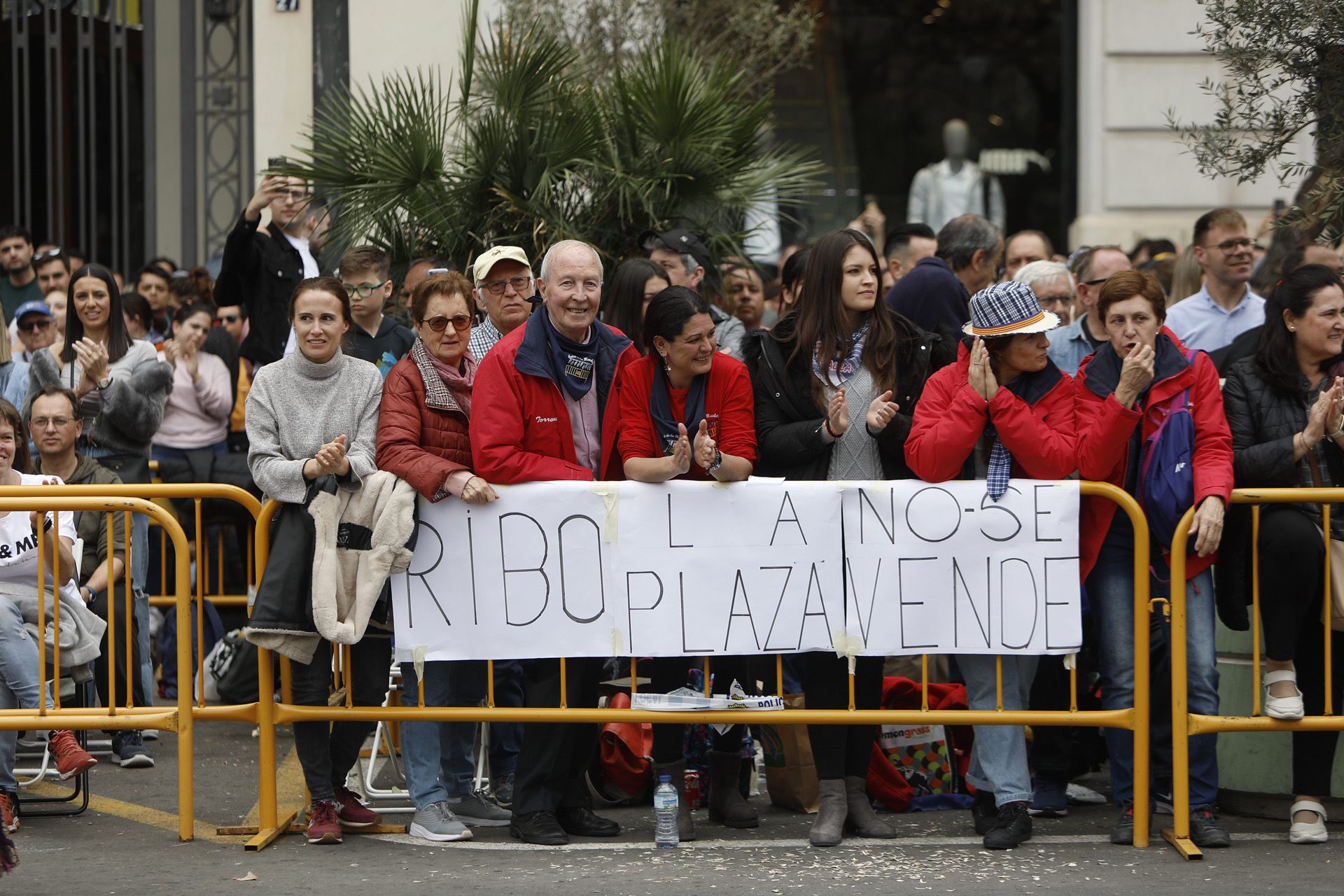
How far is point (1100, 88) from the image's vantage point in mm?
15758

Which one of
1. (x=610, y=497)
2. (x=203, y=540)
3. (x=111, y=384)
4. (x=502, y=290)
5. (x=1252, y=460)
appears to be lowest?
(x=203, y=540)

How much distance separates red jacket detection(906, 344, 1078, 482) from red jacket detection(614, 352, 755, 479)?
62 cm

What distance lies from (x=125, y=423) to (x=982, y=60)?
17028 mm

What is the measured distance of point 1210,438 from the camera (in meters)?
6.71

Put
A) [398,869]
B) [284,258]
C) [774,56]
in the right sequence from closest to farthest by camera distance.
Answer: [398,869], [284,258], [774,56]

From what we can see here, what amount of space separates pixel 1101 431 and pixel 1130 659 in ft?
2.89

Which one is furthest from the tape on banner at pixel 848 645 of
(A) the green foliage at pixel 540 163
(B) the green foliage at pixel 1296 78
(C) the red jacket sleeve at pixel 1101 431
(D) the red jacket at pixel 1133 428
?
(A) the green foliage at pixel 540 163

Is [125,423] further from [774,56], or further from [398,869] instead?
[774,56]

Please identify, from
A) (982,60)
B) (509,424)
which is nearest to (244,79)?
(509,424)

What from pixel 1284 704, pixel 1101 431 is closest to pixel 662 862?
pixel 1101 431

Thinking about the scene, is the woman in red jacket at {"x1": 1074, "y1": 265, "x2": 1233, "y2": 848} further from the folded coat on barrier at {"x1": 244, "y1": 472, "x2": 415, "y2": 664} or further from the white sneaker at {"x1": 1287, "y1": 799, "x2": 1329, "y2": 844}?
the folded coat on barrier at {"x1": 244, "y1": 472, "x2": 415, "y2": 664}

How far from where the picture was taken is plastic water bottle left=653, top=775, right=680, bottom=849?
22.2 ft

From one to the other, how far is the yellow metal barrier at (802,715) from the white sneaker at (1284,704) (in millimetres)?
438

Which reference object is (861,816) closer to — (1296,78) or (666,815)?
(666,815)
